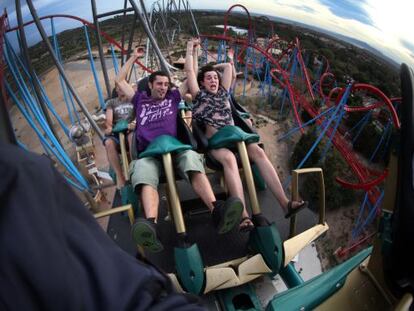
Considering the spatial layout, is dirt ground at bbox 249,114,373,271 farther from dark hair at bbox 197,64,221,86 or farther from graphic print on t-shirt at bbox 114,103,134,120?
graphic print on t-shirt at bbox 114,103,134,120

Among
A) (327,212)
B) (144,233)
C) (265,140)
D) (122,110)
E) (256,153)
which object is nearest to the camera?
(144,233)

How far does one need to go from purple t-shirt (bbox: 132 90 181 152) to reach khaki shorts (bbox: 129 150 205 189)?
9.9 inches

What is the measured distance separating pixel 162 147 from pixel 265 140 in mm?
5075

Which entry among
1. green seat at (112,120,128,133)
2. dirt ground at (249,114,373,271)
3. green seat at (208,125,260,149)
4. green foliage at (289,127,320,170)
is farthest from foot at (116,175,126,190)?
green foliage at (289,127,320,170)

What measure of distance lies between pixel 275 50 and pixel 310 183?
791cm

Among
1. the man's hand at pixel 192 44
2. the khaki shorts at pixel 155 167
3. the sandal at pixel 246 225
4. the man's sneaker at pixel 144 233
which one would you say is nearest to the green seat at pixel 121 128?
the khaki shorts at pixel 155 167

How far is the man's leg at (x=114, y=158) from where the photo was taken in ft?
7.77

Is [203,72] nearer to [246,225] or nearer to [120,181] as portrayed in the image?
[120,181]

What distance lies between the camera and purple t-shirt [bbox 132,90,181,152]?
209cm

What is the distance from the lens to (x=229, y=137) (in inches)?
Answer: 76.9

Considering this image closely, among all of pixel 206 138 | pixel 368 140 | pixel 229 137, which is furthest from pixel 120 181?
pixel 368 140

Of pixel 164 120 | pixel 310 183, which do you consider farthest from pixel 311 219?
pixel 310 183

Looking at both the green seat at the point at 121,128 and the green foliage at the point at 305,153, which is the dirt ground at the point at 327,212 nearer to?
the green foliage at the point at 305,153

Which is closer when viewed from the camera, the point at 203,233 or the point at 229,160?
the point at 229,160
